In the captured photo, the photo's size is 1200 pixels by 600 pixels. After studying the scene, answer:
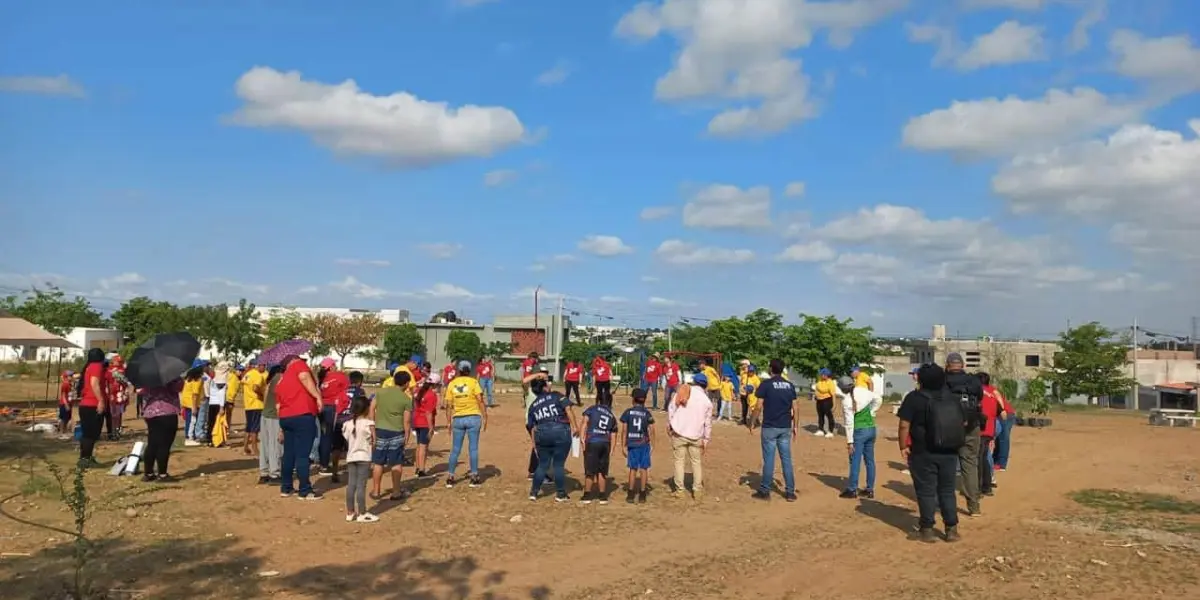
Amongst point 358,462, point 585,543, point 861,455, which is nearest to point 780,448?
point 861,455

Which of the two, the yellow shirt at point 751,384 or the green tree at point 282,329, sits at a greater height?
the green tree at point 282,329

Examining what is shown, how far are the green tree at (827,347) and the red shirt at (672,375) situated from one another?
12064 mm

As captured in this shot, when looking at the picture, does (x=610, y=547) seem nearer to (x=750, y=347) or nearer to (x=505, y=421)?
(x=505, y=421)

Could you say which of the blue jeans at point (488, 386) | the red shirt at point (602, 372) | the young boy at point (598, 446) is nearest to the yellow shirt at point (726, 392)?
the red shirt at point (602, 372)

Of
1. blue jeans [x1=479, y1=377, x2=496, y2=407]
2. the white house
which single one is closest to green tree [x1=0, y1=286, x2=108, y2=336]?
the white house

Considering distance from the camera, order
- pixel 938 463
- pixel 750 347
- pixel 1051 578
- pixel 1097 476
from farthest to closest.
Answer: pixel 750 347
pixel 1097 476
pixel 938 463
pixel 1051 578

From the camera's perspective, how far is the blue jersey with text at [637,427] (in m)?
10.1

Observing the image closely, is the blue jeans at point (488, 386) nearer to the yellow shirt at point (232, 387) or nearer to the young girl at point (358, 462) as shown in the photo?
the yellow shirt at point (232, 387)

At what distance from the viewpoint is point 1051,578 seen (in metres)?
6.94

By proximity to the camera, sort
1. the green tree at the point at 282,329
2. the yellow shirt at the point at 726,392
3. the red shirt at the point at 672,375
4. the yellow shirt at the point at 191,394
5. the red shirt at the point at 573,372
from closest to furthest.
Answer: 1. the yellow shirt at the point at 191,394
2. the red shirt at the point at 672,375
3. the yellow shirt at the point at 726,392
4. the red shirt at the point at 573,372
5. the green tree at the point at 282,329

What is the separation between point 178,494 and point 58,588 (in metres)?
3.92

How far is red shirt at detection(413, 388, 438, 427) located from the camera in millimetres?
11312

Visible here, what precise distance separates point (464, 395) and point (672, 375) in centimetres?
1124

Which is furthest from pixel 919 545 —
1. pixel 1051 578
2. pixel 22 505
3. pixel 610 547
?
pixel 22 505
